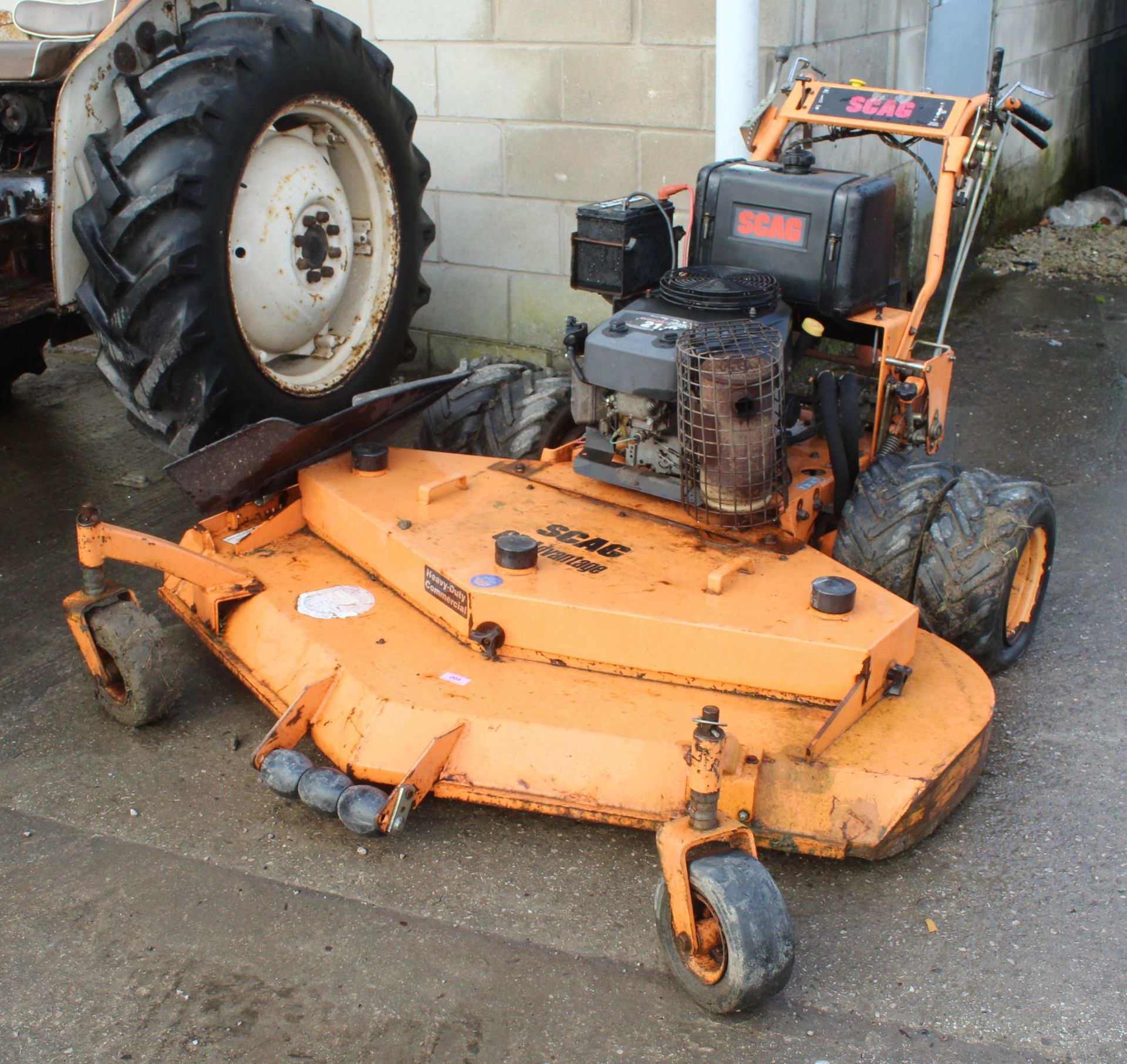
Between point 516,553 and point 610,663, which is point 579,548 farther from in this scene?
point 610,663

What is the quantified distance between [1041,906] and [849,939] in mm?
462

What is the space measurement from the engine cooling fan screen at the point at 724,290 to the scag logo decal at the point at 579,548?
0.72m

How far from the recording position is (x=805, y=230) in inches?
152

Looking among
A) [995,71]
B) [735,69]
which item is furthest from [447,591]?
[735,69]

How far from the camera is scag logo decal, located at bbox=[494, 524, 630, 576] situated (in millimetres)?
3479

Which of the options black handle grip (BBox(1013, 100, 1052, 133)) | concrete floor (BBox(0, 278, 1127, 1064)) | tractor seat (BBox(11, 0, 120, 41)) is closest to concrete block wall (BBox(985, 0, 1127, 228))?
black handle grip (BBox(1013, 100, 1052, 133))

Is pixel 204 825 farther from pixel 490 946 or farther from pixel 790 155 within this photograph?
pixel 790 155

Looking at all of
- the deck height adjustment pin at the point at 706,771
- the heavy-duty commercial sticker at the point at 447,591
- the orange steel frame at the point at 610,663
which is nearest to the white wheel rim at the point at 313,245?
the orange steel frame at the point at 610,663

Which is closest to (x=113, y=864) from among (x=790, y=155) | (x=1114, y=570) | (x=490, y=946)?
(x=490, y=946)

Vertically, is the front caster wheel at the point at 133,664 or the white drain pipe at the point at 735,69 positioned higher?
the white drain pipe at the point at 735,69

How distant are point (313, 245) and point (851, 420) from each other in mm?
1853

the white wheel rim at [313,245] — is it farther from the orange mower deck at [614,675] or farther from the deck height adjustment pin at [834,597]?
the deck height adjustment pin at [834,597]

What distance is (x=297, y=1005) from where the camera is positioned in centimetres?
265

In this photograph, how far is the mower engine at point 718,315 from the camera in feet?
11.2
